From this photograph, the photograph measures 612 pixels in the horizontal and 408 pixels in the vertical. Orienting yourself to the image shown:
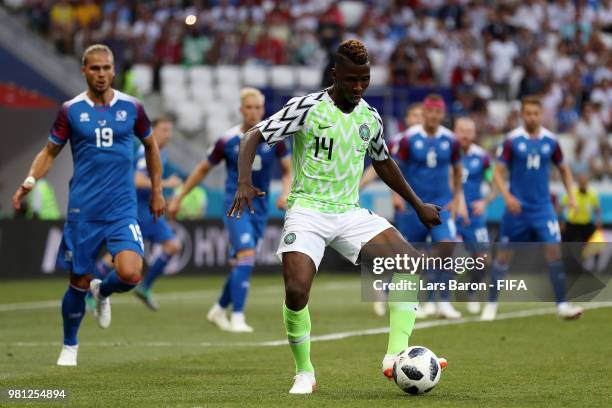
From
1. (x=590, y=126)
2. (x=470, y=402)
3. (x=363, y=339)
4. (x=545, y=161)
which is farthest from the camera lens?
(x=590, y=126)

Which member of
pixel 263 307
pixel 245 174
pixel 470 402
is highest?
pixel 245 174

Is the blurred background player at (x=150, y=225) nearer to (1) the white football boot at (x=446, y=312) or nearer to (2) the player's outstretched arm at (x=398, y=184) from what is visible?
(1) the white football boot at (x=446, y=312)

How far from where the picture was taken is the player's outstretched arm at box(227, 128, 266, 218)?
343 inches

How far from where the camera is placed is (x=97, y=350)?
12.7 m

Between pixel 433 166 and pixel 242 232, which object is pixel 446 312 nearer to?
pixel 433 166

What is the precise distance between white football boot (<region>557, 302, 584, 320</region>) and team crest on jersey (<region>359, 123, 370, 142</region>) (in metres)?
6.49

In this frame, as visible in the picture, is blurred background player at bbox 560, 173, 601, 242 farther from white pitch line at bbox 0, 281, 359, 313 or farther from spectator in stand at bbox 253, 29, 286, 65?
spectator in stand at bbox 253, 29, 286, 65

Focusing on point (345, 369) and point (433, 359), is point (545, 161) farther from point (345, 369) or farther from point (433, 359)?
point (433, 359)

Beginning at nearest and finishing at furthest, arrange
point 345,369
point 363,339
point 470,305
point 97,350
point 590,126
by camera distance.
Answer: point 345,369
point 97,350
point 363,339
point 470,305
point 590,126

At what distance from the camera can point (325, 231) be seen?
931 cm

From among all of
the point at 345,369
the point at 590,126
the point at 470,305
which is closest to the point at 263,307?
the point at 470,305

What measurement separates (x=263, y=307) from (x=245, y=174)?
979 cm

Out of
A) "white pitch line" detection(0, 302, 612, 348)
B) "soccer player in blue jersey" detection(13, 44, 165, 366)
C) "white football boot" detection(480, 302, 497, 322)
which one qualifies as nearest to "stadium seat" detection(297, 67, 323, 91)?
"white pitch line" detection(0, 302, 612, 348)

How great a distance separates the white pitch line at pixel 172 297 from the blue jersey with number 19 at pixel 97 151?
23.7ft
